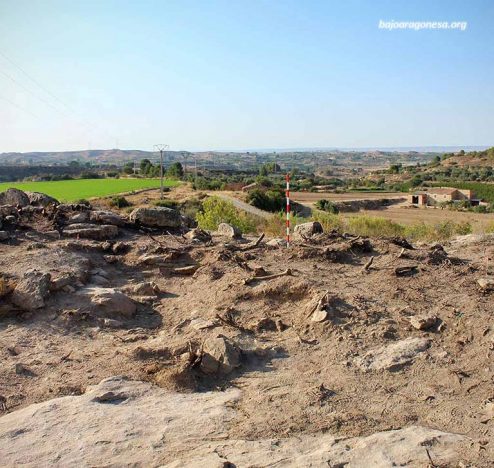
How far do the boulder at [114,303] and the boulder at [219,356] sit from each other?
1.84m

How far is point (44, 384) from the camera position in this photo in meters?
5.42

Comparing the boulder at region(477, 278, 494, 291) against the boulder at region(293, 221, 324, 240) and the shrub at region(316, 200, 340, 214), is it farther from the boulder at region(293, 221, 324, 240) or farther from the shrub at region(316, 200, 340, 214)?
the shrub at region(316, 200, 340, 214)

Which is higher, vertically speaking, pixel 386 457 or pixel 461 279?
pixel 461 279

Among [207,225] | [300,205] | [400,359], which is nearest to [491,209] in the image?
[300,205]

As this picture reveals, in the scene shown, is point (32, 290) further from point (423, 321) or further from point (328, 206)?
point (328, 206)

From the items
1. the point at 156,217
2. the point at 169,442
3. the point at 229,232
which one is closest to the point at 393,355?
the point at 169,442

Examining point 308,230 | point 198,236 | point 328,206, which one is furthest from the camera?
point 328,206

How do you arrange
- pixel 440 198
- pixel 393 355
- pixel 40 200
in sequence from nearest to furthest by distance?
pixel 393 355 < pixel 40 200 < pixel 440 198

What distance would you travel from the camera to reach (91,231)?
406 inches

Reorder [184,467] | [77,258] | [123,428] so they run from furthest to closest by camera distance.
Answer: [77,258], [123,428], [184,467]

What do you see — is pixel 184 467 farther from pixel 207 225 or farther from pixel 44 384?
pixel 207 225

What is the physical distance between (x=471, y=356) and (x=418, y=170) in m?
101

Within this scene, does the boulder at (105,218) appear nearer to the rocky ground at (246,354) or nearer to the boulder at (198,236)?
the rocky ground at (246,354)

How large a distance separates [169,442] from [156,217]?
7498 mm
